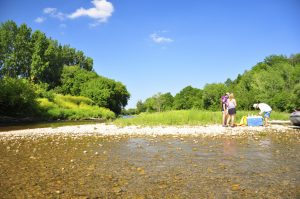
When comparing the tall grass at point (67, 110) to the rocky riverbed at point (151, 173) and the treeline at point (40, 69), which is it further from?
the rocky riverbed at point (151, 173)

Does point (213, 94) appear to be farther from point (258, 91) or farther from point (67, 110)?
point (67, 110)

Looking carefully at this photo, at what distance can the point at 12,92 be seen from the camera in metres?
38.2

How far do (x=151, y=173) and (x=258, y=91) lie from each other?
73.1 meters

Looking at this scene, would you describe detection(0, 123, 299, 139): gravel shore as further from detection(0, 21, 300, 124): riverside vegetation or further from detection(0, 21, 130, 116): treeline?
detection(0, 21, 130, 116): treeline

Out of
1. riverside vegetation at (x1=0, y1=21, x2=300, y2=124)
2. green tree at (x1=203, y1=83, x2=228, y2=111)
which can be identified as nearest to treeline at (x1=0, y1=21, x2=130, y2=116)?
riverside vegetation at (x1=0, y1=21, x2=300, y2=124)

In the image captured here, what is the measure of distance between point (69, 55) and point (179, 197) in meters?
124

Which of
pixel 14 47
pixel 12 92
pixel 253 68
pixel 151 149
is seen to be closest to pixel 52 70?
pixel 14 47

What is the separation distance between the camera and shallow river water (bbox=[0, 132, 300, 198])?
16.8ft

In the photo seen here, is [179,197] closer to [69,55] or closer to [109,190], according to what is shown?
[109,190]

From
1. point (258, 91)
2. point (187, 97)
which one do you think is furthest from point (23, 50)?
point (187, 97)

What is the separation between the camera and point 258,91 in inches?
2899

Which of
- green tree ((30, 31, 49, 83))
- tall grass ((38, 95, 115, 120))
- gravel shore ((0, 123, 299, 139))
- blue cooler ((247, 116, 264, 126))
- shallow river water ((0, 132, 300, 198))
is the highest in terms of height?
green tree ((30, 31, 49, 83))

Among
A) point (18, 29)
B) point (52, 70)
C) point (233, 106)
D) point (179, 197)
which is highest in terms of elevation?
point (18, 29)

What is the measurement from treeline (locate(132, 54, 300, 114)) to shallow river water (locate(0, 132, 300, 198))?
86.9ft
